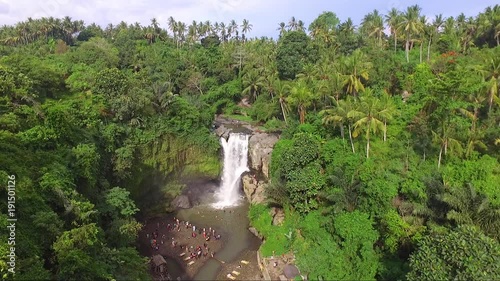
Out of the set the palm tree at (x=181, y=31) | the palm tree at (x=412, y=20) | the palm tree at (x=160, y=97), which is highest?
the palm tree at (x=181, y=31)

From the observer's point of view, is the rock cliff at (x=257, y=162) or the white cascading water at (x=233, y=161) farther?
the white cascading water at (x=233, y=161)

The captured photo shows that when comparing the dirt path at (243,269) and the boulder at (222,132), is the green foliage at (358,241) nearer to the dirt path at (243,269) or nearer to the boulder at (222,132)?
the dirt path at (243,269)

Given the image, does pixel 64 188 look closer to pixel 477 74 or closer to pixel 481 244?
pixel 481 244

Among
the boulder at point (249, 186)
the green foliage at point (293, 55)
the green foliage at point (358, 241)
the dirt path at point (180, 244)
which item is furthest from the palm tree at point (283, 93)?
the green foliage at point (358, 241)

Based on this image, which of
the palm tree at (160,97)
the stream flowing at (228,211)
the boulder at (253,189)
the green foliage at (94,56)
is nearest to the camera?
the stream flowing at (228,211)

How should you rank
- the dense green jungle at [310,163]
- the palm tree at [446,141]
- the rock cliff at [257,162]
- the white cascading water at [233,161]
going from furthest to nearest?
1. the white cascading water at [233,161]
2. the rock cliff at [257,162]
3. the palm tree at [446,141]
4. the dense green jungle at [310,163]

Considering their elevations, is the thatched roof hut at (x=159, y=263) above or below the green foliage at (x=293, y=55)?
below

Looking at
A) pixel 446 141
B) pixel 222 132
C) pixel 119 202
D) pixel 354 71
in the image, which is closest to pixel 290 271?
pixel 119 202

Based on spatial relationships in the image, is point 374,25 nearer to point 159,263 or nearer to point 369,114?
point 369,114
